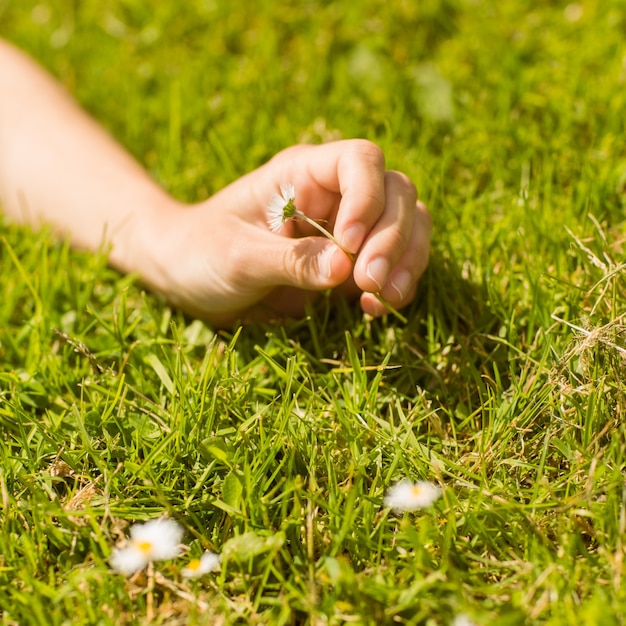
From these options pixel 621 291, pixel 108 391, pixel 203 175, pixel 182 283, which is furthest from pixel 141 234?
pixel 621 291

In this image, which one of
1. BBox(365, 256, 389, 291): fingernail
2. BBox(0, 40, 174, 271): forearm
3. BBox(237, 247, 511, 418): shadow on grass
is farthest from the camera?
BBox(0, 40, 174, 271): forearm

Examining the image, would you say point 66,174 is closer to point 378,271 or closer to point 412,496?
point 378,271

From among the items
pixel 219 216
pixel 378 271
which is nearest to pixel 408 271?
pixel 378 271

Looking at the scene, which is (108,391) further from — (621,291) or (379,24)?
(379,24)

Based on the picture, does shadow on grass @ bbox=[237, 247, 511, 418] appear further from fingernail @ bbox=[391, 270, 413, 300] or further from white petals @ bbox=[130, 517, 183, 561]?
white petals @ bbox=[130, 517, 183, 561]

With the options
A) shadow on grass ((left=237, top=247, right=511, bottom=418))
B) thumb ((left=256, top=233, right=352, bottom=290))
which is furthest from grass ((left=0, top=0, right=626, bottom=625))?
thumb ((left=256, top=233, right=352, bottom=290))

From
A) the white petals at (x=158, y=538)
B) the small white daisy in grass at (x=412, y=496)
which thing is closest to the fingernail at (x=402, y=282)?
the small white daisy in grass at (x=412, y=496)

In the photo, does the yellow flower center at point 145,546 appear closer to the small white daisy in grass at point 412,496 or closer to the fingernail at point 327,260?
the small white daisy in grass at point 412,496
